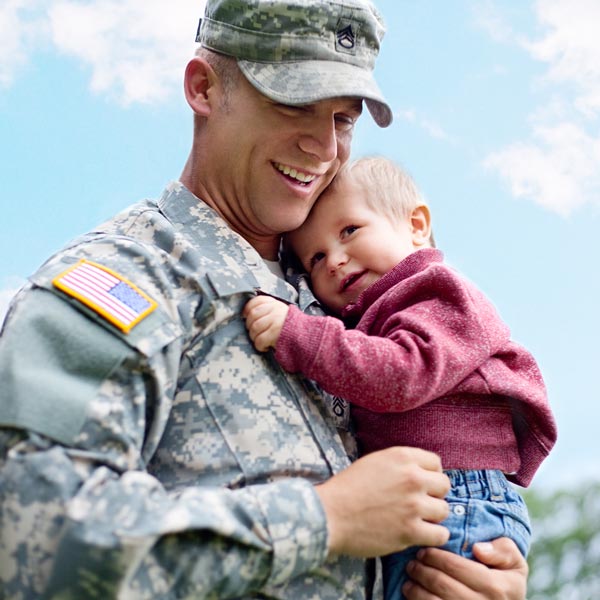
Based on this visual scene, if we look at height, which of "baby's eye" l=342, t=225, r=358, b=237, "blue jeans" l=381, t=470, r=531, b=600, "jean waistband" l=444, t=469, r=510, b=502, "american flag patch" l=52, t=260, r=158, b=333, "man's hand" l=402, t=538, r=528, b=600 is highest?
"baby's eye" l=342, t=225, r=358, b=237

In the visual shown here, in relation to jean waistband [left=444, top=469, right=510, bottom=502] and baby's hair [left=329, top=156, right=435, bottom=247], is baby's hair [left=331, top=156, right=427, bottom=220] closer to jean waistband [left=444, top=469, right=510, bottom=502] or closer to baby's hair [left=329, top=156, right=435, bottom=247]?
baby's hair [left=329, top=156, right=435, bottom=247]

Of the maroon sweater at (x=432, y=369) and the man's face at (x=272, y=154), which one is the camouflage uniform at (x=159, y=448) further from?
Result: the man's face at (x=272, y=154)

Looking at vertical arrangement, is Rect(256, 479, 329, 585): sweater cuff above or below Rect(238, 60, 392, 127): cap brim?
below

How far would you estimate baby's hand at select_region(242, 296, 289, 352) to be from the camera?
2.26 metres

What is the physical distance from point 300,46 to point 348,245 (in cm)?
62

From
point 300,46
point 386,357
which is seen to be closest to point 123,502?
point 386,357

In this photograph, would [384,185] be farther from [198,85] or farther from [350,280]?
[198,85]

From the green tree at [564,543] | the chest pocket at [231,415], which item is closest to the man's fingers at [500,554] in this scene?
the chest pocket at [231,415]

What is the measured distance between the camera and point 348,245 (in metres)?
2.74

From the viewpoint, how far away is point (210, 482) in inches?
82.4

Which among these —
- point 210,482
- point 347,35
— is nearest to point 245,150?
point 347,35

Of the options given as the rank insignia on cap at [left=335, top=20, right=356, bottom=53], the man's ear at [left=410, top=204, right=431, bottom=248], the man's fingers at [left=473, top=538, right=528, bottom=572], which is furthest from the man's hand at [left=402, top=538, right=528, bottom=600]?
the rank insignia on cap at [left=335, top=20, right=356, bottom=53]

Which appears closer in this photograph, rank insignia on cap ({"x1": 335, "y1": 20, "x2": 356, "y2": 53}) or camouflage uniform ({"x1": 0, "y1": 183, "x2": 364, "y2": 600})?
camouflage uniform ({"x1": 0, "y1": 183, "x2": 364, "y2": 600})

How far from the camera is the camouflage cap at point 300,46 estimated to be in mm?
2551
